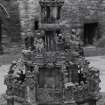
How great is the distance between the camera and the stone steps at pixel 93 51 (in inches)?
703

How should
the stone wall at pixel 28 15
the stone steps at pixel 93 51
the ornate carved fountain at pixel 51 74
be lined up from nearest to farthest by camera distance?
the ornate carved fountain at pixel 51 74, the stone wall at pixel 28 15, the stone steps at pixel 93 51

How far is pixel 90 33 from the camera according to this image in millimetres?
18531

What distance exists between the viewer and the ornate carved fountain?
8234 millimetres

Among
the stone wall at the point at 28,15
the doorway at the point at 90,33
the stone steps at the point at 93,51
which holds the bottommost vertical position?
the stone steps at the point at 93,51

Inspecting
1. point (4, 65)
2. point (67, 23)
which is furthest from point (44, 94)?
point (67, 23)

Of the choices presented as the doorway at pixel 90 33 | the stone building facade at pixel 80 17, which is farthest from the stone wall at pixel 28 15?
the doorway at pixel 90 33

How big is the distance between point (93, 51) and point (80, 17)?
5.61 feet

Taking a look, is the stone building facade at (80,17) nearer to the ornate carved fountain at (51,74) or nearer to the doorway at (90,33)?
the doorway at (90,33)

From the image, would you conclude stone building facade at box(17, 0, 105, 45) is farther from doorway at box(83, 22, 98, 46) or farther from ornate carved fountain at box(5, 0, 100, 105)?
ornate carved fountain at box(5, 0, 100, 105)

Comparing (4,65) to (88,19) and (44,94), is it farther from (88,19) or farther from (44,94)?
(44,94)

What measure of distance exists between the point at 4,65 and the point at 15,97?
777 cm

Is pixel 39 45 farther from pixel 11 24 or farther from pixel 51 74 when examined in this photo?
pixel 11 24

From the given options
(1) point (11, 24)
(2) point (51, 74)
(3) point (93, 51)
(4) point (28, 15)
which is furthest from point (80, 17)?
(2) point (51, 74)

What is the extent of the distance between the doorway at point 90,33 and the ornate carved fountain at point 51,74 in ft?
31.4
